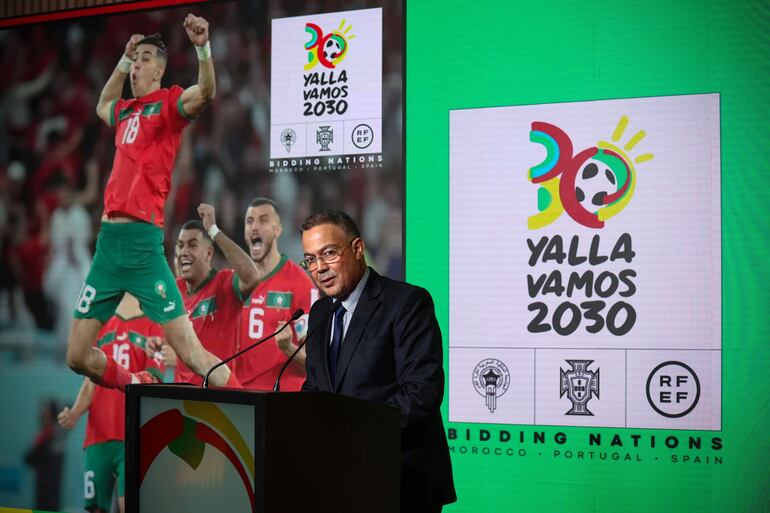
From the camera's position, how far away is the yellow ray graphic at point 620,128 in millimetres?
3961

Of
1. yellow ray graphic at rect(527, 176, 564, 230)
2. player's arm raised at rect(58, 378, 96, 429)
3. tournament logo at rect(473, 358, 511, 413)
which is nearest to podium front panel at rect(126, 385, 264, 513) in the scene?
tournament logo at rect(473, 358, 511, 413)

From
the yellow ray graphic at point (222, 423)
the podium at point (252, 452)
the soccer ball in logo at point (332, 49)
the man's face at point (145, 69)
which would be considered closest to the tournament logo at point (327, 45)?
the soccer ball in logo at point (332, 49)

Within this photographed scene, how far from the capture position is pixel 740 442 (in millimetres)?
3727

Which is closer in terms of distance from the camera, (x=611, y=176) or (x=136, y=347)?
(x=611, y=176)

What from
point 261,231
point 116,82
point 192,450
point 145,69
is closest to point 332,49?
point 261,231

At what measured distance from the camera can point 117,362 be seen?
4.82 metres

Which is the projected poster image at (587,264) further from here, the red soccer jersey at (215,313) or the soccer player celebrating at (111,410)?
the soccer player celebrating at (111,410)

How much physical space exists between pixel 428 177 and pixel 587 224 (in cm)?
79

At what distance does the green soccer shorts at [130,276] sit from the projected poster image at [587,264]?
1.60 metres

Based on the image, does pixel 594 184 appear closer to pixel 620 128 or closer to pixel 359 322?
pixel 620 128

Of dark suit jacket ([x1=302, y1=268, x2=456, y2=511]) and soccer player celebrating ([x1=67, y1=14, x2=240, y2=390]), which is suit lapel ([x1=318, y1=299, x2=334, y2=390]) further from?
soccer player celebrating ([x1=67, y1=14, x2=240, y2=390])

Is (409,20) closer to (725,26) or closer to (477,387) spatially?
(725,26)

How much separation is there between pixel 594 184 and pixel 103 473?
3003mm

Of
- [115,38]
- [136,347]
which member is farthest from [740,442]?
[115,38]
